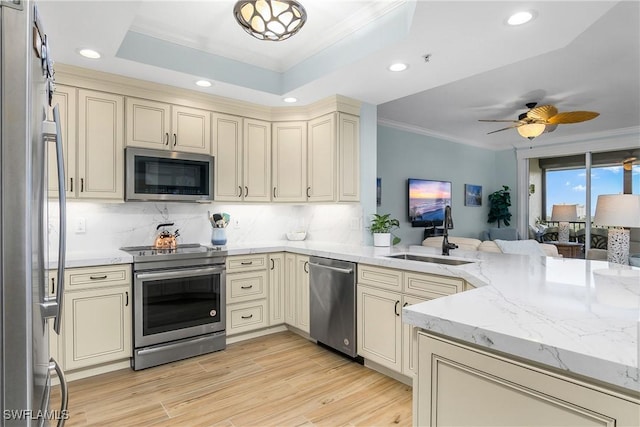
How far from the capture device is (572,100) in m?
4.66

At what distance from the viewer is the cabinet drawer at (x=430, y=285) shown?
218cm

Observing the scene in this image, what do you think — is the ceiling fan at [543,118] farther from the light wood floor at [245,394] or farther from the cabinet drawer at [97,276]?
the cabinet drawer at [97,276]

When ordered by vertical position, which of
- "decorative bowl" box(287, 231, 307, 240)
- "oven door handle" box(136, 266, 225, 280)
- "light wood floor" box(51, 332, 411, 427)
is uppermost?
"decorative bowl" box(287, 231, 307, 240)

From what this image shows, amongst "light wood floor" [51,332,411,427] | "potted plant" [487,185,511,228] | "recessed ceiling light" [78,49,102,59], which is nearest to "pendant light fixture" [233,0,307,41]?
"recessed ceiling light" [78,49,102,59]

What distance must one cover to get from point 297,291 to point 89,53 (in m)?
2.61

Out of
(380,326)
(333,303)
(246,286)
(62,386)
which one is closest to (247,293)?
(246,286)

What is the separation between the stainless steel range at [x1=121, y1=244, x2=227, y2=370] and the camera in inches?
109

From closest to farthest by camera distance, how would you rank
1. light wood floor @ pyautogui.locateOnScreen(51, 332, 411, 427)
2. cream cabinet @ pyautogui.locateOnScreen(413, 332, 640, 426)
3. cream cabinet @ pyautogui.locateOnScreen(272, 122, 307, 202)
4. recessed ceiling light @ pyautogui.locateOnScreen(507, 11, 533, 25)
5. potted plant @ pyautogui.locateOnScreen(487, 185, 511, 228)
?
cream cabinet @ pyautogui.locateOnScreen(413, 332, 640, 426) → recessed ceiling light @ pyautogui.locateOnScreen(507, 11, 533, 25) → light wood floor @ pyautogui.locateOnScreen(51, 332, 411, 427) → cream cabinet @ pyautogui.locateOnScreen(272, 122, 307, 202) → potted plant @ pyautogui.locateOnScreen(487, 185, 511, 228)

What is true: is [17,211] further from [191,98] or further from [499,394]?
[191,98]

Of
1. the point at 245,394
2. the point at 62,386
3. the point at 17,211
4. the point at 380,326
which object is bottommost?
the point at 245,394

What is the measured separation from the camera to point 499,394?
0.96m

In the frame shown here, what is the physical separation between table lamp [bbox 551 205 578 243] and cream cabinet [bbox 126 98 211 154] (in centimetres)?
700

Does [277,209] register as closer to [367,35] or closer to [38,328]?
[367,35]

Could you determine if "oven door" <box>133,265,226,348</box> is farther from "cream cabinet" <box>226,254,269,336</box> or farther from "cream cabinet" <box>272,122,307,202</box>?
"cream cabinet" <box>272,122,307,202</box>
